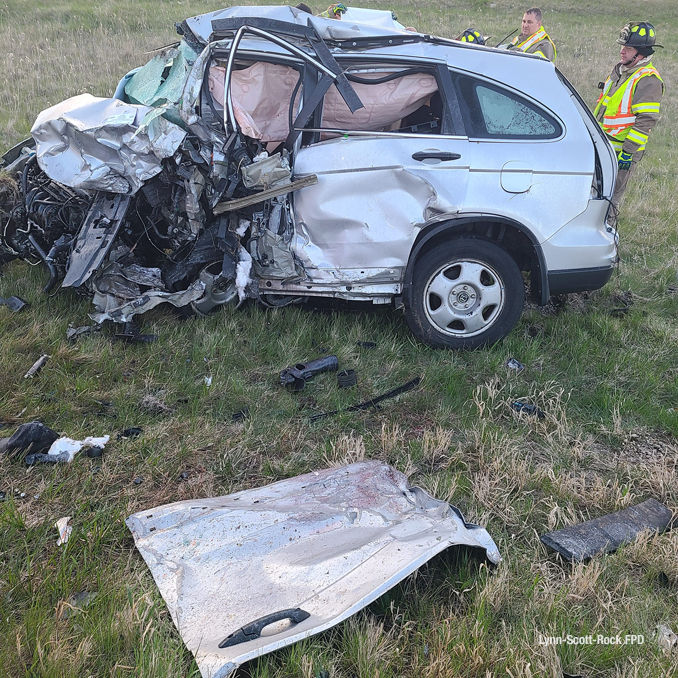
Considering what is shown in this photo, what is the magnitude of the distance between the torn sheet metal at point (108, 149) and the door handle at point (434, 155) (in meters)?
1.48

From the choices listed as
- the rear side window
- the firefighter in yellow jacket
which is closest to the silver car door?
the rear side window

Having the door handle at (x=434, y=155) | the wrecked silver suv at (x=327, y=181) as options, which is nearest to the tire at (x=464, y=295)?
the wrecked silver suv at (x=327, y=181)

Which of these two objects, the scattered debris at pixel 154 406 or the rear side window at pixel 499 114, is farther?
the rear side window at pixel 499 114

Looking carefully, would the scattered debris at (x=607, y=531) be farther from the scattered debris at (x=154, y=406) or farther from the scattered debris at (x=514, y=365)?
the scattered debris at (x=154, y=406)

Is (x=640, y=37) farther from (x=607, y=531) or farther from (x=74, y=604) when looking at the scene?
(x=74, y=604)

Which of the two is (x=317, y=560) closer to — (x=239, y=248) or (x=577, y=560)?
(x=577, y=560)

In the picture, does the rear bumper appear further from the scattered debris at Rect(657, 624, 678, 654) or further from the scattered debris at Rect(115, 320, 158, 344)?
the scattered debris at Rect(115, 320, 158, 344)

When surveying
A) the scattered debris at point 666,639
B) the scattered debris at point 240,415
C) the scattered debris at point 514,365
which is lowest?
the scattered debris at point 666,639

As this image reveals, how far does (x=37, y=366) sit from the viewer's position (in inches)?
142

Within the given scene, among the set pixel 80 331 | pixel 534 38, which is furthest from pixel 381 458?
pixel 534 38

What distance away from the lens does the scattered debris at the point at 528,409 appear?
12.3 ft

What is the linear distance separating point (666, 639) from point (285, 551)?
4.91ft

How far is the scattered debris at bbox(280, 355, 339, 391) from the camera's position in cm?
378

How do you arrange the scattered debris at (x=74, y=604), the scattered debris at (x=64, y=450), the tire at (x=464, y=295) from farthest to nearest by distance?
the tire at (x=464, y=295) → the scattered debris at (x=64, y=450) → the scattered debris at (x=74, y=604)
